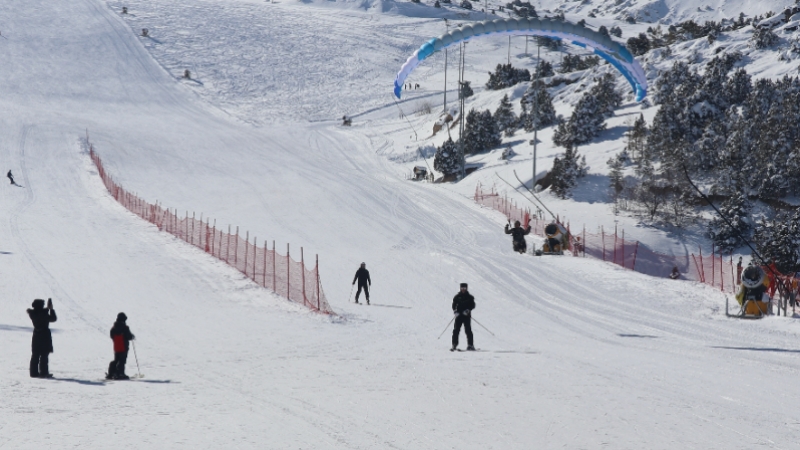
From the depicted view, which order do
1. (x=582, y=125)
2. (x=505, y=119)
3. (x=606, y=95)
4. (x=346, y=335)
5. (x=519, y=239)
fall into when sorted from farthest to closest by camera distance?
(x=505, y=119) < (x=606, y=95) < (x=582, y=125) < (x=519, y=239) < (x=346, y=335)

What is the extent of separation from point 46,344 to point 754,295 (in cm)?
1671

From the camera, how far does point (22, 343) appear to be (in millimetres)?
16859

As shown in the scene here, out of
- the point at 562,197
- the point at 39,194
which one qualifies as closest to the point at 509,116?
the point at 562,197

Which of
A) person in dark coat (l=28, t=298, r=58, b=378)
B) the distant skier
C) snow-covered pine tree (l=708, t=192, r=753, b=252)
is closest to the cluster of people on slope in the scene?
person in dark coat (l=28, t=298, r=58, b=378)

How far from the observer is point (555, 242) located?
3067cm

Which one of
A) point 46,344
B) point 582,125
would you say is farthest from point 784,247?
point 46,344

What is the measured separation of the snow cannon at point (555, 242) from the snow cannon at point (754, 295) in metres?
9.93

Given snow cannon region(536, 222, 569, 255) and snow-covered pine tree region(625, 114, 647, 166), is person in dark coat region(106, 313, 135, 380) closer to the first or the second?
snow cannon region(536, 222, 569, 255)

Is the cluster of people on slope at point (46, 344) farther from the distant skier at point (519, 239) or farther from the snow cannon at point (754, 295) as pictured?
the distant skier at point (519, 239)

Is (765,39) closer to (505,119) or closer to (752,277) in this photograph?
(505,119)

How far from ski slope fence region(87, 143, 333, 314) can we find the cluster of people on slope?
8295 mm

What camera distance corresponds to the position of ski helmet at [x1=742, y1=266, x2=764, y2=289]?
67.8ft

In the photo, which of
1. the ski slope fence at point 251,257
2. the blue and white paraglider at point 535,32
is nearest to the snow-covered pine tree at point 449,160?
the ski slope fence at point 251,257

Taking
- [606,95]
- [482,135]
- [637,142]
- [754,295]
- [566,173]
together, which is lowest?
[754,295]
